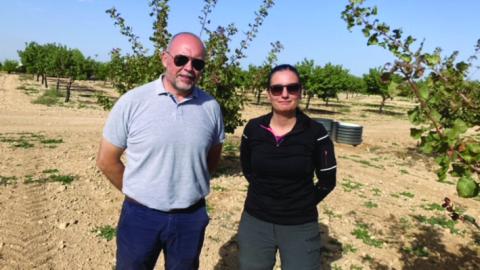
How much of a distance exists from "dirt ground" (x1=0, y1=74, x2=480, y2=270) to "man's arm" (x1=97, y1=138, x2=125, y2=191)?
81.9 inches

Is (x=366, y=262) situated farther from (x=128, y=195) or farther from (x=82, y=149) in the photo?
(x=82, y=149)

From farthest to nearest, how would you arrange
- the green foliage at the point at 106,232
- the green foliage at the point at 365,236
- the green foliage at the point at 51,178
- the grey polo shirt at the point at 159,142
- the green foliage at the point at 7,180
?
the green foliage at the point at 51,178
the green foliage at the point at 7,180
the green foliage at the point at 365,236
the green foliage at the point at 106,232
the grey polo shirt at the point at 159,142

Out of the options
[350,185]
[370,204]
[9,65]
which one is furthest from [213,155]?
[9,65]

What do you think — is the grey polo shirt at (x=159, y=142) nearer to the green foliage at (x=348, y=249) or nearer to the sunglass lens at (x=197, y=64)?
the sunglass lens at (x=197, y=64)

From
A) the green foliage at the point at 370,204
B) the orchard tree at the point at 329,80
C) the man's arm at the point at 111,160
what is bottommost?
the green foliage at the point at 370,204

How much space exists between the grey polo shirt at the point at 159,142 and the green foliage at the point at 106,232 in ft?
9.33

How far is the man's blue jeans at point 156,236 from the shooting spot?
275cm

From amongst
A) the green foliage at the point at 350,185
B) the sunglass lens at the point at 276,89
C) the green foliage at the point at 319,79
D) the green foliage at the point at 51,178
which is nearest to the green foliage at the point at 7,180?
the green foliage at the point at 51,178

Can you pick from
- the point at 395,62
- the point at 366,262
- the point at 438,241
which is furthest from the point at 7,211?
the point at 438,241

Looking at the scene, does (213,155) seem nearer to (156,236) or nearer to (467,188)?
(156,236)

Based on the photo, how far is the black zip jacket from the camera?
293 cm

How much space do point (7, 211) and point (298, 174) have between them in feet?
16.3

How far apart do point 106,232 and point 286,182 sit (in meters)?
3.46

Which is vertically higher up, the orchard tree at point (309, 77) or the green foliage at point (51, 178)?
the orchard tree at point (309, 77)
